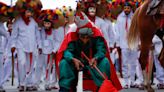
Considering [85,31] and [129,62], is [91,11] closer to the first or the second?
[129,62]

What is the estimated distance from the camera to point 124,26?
12375mm

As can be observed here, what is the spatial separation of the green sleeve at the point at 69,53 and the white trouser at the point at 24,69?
443 cm

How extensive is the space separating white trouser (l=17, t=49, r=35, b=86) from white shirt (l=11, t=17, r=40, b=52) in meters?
0.15

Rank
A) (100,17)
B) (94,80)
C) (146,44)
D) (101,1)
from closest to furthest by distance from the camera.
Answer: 1. (94,80)
2. (146,44)
3. (101,1)
4. (100,17)

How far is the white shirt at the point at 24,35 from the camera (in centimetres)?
1148

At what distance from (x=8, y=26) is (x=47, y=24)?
1330 millimetres

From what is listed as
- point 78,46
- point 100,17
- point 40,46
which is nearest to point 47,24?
point 40,46

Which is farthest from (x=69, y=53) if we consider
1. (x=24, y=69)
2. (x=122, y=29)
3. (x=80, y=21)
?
(x=122, y=29)

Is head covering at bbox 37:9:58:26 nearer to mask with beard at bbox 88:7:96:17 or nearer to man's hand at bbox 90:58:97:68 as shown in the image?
mask with beard at bbox 88:7:96:17

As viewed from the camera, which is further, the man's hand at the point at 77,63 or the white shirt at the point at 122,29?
the white shirt at the point at 122,29

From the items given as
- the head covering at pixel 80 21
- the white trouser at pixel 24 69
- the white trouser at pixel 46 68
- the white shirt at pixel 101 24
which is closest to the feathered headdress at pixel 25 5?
the white trouser at pixel 24 69

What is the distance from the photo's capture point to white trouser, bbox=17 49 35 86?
11.5m

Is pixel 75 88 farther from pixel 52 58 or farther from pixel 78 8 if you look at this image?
pixel 52 58

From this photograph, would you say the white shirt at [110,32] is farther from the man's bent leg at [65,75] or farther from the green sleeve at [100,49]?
A: the man's bent leg at [65,75]
